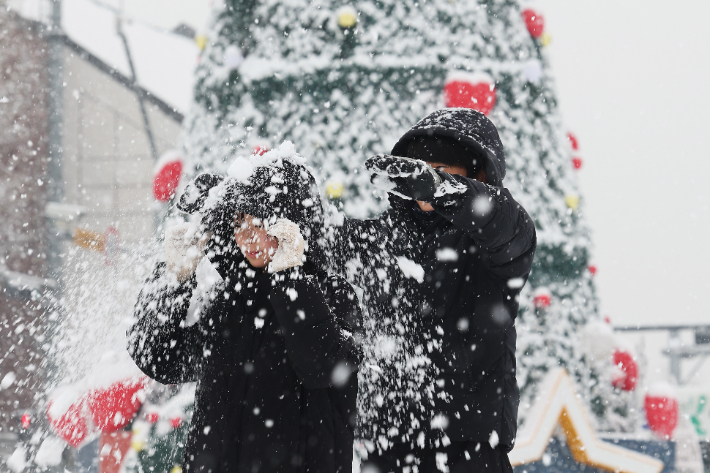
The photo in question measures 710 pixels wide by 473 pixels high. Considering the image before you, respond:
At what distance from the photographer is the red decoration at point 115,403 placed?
2.69m

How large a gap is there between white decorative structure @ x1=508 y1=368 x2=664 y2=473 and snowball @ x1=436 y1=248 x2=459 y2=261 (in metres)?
1.31

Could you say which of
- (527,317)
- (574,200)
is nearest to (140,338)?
(527,317)

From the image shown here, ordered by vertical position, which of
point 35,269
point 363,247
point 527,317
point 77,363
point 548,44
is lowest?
point 35,269

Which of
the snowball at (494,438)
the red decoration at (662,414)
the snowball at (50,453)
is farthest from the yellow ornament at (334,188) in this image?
the red decoration at (662,414)

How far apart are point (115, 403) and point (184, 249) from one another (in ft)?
4.01

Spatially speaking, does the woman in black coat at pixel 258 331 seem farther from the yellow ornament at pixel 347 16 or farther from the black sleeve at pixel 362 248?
the yellow ornament at pixel 347 16

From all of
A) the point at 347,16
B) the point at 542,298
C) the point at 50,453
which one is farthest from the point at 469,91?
the point at 50,453

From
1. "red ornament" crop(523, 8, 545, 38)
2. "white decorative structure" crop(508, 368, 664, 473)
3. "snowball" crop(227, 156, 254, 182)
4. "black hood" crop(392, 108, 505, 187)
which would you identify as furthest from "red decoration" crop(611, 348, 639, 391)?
"snowball" crop(227, 156, 254, 182)

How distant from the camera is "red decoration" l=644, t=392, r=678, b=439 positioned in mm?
3369

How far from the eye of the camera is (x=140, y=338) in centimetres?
191

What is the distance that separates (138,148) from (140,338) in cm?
1436

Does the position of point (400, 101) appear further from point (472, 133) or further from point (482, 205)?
point (482, 205)

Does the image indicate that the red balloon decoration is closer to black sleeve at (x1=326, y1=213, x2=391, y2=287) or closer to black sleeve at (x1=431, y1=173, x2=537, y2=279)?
black sleeve at (x1=326, y1=213, x2=391, y2=287)

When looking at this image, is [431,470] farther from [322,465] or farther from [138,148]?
[138,148]
